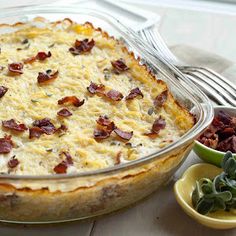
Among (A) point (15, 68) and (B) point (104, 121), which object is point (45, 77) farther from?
(B) point (104, 121)

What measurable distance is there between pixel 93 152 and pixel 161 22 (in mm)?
1555

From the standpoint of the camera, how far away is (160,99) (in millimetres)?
1896

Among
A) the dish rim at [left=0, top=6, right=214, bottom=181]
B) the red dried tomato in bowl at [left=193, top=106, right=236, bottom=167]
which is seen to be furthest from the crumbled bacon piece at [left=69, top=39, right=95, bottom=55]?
the red dried tomato in bowl at [left=193, top=106, right=236, bottom=167]

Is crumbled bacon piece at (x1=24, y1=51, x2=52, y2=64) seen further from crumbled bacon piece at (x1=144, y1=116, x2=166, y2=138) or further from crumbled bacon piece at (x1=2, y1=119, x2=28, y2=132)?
crumbled bacon piece at (x1=144, y1=116, x2=166, y2=138)

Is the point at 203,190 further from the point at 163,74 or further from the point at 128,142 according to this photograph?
the point at 163,74

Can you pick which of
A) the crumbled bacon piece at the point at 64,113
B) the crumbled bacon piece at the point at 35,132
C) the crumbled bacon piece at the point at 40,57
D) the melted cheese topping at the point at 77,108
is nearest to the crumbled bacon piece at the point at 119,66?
the melted cheese topping at the point at 77,108

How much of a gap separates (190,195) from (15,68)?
32.3 inches

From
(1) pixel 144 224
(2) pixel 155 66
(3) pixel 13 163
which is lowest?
(1) pixel 144 224

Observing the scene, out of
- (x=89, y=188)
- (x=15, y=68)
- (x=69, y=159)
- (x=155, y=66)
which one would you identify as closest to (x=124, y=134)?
(x=69, y=159)

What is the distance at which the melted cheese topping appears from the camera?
1.62m

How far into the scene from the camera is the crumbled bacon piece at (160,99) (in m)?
1.89

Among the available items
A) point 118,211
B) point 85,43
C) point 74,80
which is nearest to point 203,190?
point 118,211

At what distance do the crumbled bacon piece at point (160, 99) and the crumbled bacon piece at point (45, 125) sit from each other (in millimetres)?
372

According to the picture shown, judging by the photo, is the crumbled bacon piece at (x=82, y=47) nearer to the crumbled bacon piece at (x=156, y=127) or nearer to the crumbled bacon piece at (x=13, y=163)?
the crumbled bacon piece at (x=156, y=127)
